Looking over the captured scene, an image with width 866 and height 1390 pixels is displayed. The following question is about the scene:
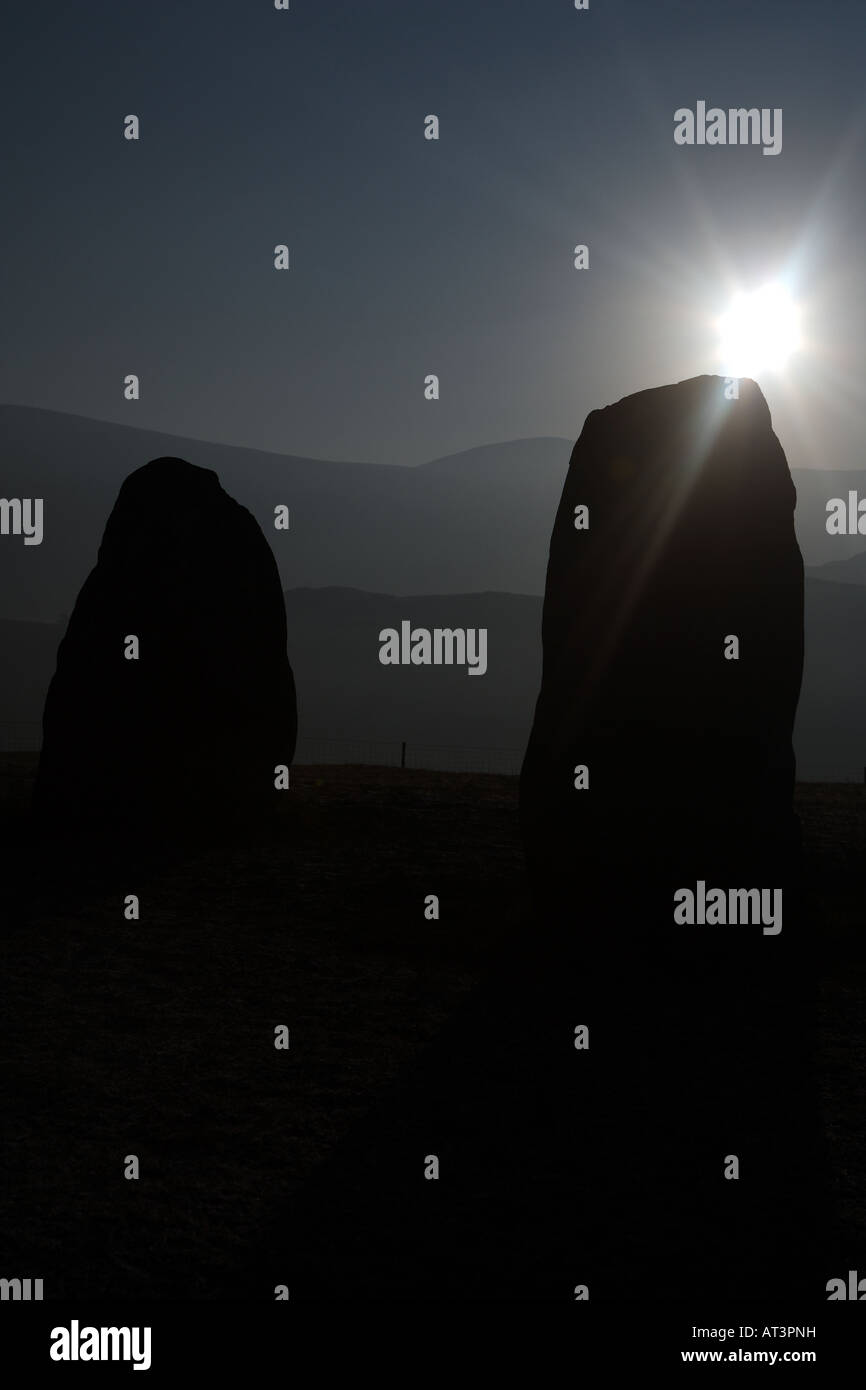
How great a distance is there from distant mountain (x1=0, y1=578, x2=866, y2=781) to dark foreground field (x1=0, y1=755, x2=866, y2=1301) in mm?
71088

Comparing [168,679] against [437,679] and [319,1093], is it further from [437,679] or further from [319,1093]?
[437,679]

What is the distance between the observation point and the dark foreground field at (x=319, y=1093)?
7.46 meters

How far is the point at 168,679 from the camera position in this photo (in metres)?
19.5

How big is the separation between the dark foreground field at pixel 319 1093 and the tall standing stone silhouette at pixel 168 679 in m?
1.84

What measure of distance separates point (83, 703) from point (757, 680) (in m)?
10.0

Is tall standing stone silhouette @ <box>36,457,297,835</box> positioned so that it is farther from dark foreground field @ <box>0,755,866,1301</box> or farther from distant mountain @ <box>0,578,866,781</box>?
distant mountain @ <box>0,578,866,781</box>

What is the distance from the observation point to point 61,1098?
972 cm

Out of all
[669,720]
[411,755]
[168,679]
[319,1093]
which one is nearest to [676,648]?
[669,720]

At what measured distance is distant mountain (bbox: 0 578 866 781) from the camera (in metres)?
108

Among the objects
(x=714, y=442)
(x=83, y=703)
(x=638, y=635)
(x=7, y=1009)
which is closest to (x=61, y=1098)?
(x=7, y=1009)

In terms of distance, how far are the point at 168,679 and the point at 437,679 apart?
113 metres

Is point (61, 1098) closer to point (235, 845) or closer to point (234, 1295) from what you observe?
point (234, 1295)

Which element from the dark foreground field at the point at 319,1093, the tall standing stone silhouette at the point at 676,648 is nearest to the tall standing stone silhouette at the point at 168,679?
the dark foreground field at the point at 319,1093

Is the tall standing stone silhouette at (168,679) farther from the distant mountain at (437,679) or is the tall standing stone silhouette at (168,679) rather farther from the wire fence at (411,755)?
the distant mountain at (437,679)
